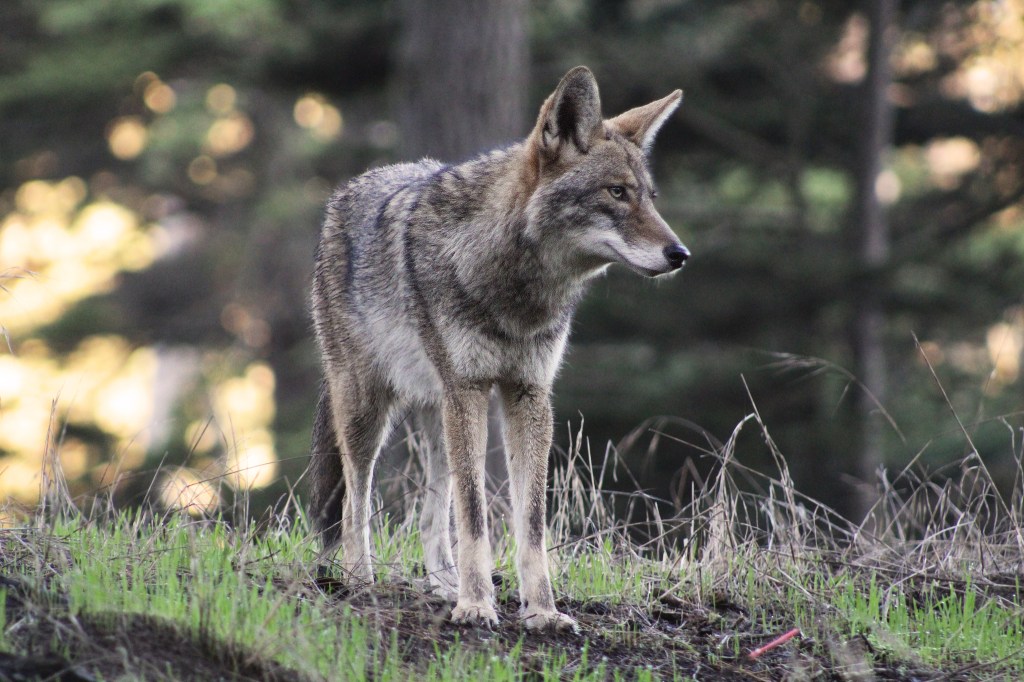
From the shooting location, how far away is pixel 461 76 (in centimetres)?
1099

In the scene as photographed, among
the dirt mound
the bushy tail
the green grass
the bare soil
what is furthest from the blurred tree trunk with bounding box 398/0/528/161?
the dirt mound

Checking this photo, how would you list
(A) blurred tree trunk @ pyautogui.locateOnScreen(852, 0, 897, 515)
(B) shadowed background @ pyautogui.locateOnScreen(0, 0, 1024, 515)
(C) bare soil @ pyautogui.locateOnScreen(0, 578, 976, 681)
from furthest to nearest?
(A) blurred tree trunk @ pyautogui.locateOnScreen(852, 0, 897, 515) → (B) shadowed background @ pyautogui.locateOnScreen(0, 0, 1024, 515) → (C) bare soil @ pyautogui.locateOnScreen(0, 578, 976, 681)

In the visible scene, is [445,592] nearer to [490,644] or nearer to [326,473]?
[490,644]

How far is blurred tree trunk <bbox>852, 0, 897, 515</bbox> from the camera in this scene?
14.7m

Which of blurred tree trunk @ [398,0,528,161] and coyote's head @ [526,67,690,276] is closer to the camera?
coyote's head @ [526,67,690,276]

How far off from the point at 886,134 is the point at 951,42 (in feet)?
5.98

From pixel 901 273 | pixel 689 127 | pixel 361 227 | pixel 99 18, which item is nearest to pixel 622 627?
pixel 361 227

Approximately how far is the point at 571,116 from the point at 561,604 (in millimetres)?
2118

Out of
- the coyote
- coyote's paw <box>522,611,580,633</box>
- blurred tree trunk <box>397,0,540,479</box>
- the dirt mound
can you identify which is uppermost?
blurred tree trunk <box>397,0,540,479</box>

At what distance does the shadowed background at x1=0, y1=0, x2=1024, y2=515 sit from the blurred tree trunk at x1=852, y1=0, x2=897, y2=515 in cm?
4

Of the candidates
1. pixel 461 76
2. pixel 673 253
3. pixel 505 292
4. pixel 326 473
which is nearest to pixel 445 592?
pixel 326 473

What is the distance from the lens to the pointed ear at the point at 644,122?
525 cm

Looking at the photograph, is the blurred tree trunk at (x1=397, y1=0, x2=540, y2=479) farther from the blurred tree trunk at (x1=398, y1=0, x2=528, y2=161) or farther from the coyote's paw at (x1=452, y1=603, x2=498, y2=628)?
the coyote's paw at (x1=452, y1=603, x2=498, y2=628)

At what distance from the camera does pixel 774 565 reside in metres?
5.24
